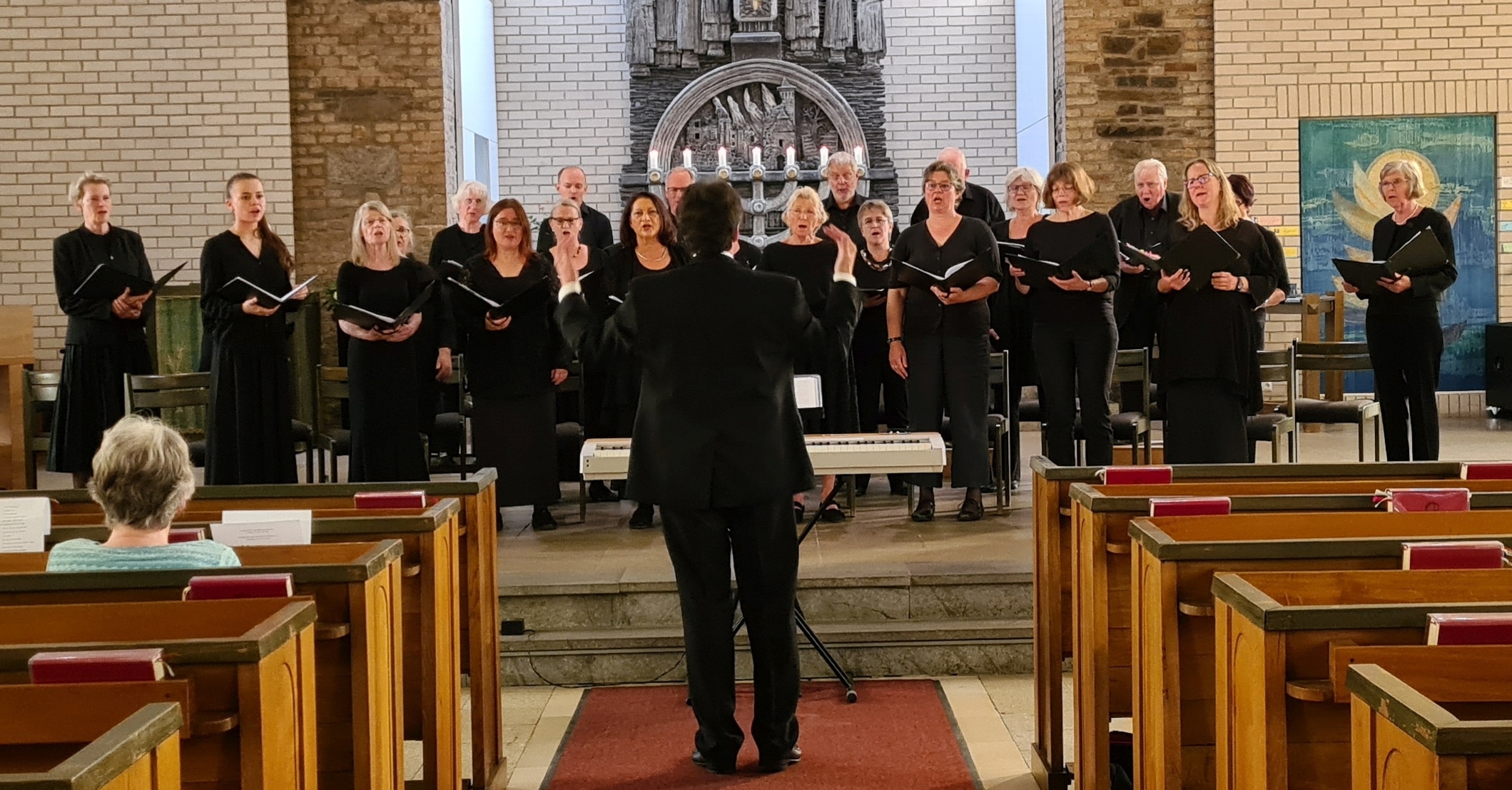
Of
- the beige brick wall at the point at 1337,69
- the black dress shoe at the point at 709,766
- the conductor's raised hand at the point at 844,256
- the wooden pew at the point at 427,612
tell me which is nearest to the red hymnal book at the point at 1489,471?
the conductor's raised hand at the point at 844,256

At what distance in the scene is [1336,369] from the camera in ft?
24.0

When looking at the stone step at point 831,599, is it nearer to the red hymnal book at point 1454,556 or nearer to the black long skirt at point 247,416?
the black long skirt at point 247,416

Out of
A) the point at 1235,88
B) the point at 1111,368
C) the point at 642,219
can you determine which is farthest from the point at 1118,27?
the point at 642,219

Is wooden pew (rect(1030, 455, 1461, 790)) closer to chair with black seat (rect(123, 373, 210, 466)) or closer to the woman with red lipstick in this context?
the woman with red lipstick

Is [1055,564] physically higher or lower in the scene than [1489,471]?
lower

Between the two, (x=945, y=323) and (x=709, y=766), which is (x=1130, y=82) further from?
(x=709, y=766)

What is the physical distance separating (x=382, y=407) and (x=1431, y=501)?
4388 mm

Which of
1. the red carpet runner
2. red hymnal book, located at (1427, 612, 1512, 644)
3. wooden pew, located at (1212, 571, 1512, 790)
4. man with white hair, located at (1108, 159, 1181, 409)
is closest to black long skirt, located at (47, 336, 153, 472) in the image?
the red carpet runner

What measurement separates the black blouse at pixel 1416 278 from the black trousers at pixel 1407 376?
1.5 inches

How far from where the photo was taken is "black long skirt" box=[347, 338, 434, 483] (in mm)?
6465

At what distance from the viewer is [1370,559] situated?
2.88 metres

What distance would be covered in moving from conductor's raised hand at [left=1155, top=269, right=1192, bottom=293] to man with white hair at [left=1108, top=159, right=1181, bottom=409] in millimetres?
702

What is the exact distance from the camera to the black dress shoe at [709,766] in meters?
4.05

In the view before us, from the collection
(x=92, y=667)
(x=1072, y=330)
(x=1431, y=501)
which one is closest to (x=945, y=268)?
(x=1072, y=330)
